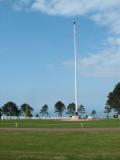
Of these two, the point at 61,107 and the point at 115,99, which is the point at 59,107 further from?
the point at 115,99

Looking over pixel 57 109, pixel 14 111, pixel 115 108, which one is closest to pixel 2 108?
pixel 14 111

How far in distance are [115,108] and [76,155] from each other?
13503 centimetres

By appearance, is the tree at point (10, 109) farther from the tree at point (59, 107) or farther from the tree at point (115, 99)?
the tree at point (115, 99)

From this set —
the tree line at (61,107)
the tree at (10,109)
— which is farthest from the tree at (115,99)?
the tree at (10,109)

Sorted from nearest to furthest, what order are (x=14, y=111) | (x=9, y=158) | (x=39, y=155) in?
(x=9, y=158) → (x=39, y=155) → (x=14, y=111)

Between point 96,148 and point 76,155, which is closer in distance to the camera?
point 76,155

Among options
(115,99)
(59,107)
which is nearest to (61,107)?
(59,107)

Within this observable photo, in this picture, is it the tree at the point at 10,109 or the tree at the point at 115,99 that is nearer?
the tree at the point at 115,99

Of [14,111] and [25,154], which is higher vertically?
[14,111]

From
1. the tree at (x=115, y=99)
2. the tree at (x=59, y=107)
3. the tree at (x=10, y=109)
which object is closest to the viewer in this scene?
the tree at (x=115, y=99)

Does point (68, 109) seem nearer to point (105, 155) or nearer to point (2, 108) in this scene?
point (2, 108)

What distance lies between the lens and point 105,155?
70.4 feet

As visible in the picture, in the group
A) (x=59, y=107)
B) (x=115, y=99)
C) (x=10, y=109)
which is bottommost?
(x=10, y=109)

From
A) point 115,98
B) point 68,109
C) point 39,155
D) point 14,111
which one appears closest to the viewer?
point 39,155
